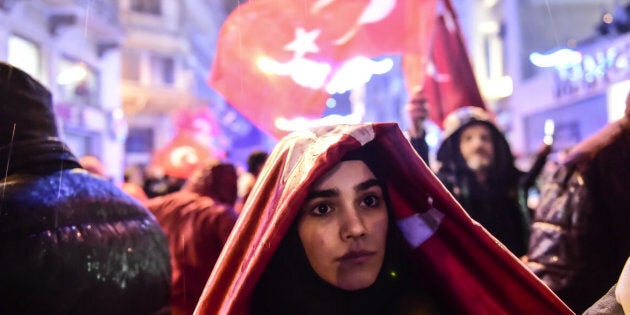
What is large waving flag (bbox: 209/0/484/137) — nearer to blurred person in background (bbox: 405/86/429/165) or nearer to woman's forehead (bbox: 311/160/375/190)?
blurred person in background (bbox: 405/86/429/165)

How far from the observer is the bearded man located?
3.69 meters

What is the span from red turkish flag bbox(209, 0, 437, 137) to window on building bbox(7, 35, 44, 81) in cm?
929

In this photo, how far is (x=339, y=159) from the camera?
1.73 meters

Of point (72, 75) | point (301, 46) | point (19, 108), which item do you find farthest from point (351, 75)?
point (72, 75)

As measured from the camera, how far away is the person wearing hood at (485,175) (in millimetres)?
3689

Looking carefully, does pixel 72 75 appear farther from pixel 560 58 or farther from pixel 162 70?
pixel 560 58

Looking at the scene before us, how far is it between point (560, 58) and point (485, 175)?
13.6 meters

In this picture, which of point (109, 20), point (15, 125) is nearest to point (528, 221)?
point (15, 125)

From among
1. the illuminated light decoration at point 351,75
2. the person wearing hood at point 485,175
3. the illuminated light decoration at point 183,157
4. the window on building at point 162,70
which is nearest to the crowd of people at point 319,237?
the person wearing hood at point 485,175

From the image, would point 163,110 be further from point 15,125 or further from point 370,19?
point 15,125

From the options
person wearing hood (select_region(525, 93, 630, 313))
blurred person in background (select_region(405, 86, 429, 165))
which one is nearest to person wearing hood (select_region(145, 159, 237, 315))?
blurred person in background (select_region(405, 86, 429, 165))

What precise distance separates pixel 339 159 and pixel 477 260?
541mm

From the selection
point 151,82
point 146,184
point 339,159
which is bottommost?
point 146,184

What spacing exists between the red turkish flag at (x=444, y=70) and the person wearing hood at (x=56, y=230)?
128 inches
